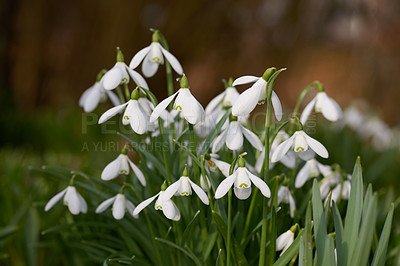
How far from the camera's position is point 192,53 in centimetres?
691

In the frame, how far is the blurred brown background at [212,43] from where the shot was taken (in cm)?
592

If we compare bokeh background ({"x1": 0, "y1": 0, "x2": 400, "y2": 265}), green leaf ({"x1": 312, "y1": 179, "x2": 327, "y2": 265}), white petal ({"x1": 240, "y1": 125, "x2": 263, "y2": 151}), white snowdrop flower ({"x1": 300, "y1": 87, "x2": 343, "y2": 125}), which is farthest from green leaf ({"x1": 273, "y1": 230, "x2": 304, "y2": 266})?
bokeh background ({"x1": 0, "y1": 0, "x2": 400, "y2": 265})

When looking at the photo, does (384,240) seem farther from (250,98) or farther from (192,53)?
(192,53)

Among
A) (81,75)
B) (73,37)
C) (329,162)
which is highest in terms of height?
(73,37)

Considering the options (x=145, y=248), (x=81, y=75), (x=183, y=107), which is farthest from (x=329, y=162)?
(x=81, y=75)

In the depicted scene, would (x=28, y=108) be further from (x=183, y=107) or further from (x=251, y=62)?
(x=183, y=107)

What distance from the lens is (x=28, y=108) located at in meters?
6.10

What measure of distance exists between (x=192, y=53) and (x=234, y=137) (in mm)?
5858

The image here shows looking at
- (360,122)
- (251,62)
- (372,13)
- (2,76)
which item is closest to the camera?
(360,122)

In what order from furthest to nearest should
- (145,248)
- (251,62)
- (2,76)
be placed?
(251,62) → (2,76) → (145,248)

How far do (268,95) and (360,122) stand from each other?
2297 millimetres

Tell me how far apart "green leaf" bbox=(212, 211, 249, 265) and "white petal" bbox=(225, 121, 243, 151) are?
7.5 inches

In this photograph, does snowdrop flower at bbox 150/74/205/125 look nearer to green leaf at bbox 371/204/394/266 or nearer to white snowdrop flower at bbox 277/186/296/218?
white snowdrop flower at bbox 277/186/296/218

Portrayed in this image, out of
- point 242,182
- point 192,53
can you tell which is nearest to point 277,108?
point 242,182
